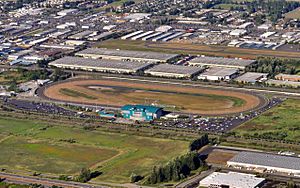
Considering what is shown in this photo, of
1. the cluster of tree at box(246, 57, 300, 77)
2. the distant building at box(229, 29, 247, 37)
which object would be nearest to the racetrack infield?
the cluster of tree at box(246, 57, 300, 77)

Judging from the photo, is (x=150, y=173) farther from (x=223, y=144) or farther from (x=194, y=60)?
(x=194, y=60)

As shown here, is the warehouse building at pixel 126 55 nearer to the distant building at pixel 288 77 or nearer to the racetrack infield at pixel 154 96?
the racetrack infield at pixel 154 96

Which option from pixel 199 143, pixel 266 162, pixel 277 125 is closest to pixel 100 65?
pixel 277 125

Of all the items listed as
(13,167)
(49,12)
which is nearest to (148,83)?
(13,167)

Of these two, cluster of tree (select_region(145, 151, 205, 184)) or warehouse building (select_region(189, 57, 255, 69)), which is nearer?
cluster of tree (select_region(145, 151, 205, 184))

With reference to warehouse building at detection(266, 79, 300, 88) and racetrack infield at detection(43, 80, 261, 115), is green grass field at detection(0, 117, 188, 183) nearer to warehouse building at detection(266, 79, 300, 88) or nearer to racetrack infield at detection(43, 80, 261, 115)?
racetrack infield at detection(43, 80, 261, 115)

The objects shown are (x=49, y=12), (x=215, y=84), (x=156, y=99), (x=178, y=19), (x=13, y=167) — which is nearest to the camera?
(x=13, y=167)
